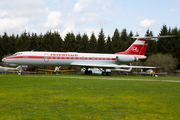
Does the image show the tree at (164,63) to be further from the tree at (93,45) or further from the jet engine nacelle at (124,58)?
the jet engine nacelle at (124,58)

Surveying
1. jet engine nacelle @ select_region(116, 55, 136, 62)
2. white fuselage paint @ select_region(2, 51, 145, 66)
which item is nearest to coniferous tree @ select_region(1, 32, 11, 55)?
white fuselage paint @ select_region(2, 51, 145, 66)

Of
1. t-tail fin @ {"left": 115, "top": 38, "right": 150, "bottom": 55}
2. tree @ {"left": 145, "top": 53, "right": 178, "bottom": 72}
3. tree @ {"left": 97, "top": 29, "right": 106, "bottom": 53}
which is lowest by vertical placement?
tree @ {"left": 145, "top": 53, "right": 178, "bottom": 72}

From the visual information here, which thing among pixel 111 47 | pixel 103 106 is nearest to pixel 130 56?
pixel 103 106

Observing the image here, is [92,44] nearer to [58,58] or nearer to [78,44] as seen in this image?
[78,44]

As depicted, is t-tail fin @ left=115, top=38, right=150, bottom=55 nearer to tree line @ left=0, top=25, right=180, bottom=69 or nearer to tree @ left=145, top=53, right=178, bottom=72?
tree @ left=145, top=53, right=178, bottom=72

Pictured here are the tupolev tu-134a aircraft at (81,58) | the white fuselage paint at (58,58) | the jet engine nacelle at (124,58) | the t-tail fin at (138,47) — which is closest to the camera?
the white fuselage paint at (58,58)

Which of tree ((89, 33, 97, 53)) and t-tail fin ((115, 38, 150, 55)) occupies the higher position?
tree ((89, 33, 97, 53))

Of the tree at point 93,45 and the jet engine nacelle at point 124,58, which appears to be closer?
the jet engine nacelle at point 124,58

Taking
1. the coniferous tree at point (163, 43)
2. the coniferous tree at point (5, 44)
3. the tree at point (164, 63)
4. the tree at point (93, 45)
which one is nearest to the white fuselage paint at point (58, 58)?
the tree at point (164, 63)

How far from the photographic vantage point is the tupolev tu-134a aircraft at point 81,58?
28.2 meters

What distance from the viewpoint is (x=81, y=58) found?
104 feet

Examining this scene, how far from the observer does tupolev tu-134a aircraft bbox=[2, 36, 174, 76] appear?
2822cm

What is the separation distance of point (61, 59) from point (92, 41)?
45.5m

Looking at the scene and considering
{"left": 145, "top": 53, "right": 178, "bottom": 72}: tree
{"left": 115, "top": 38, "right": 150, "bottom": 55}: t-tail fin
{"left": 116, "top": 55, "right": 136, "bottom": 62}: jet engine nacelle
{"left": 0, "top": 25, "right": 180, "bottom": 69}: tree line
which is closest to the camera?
{"left": 116, "top": 55, "right": 136, "bottom": 62}: jet engine nacelle
